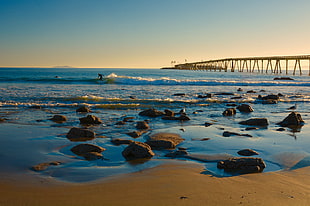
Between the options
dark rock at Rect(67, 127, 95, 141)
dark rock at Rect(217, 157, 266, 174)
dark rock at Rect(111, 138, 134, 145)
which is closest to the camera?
dark rock at Rect(217, 157, 266, 174)

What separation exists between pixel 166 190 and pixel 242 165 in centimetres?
191

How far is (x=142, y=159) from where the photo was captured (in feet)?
21.2

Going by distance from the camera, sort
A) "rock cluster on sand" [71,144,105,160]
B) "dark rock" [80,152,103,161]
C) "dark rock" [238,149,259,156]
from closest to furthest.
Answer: "dark rock" [80,152,103,161] < "rock cluster on sand" [71,144,105,160] < "dark rock" [238,149,259,156]

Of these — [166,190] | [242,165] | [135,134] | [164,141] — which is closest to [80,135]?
[135,134]

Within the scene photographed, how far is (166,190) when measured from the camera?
4688 mm

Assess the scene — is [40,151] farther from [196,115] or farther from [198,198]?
[196,115]

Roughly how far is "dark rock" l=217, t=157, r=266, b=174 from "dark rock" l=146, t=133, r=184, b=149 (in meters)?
1.95

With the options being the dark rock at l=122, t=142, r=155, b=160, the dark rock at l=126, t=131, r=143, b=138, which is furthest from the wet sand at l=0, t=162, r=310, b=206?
the dark rock at l=126, t=131, r=143, b=138

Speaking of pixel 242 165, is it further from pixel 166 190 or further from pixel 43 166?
pixel 43 166

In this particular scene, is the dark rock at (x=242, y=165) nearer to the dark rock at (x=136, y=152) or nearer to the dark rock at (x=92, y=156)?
the dark rock at (x=136, y=152)

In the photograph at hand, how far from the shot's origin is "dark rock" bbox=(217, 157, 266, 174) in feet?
18.7

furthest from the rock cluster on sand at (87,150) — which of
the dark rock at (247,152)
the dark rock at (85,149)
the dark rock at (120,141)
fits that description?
the dark rock at (247,152)

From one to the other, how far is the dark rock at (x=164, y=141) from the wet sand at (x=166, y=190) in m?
1.99

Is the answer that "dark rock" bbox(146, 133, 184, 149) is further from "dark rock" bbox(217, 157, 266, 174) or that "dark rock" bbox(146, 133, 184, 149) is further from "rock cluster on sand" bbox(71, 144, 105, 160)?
→ "dark rock" bbox(217, 157, 266, 174)
